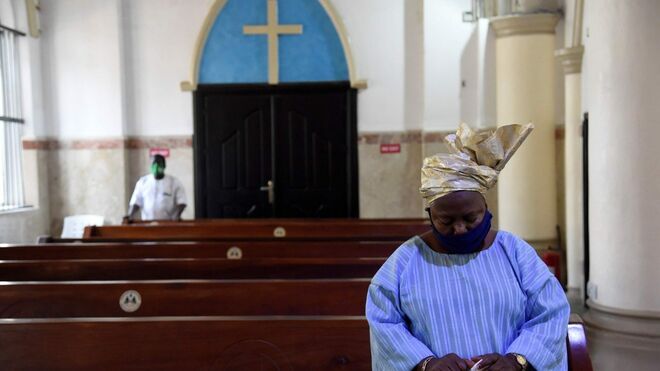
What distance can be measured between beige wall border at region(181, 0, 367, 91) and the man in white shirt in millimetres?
1549

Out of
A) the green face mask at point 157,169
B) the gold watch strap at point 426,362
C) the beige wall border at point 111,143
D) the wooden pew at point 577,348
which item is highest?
Answer: the beige wall border at point 111,143

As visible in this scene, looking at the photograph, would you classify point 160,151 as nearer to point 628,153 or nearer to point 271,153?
point 271,153

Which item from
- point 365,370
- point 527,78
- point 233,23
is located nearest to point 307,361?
point 365,370

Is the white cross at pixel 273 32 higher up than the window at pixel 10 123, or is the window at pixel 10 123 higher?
the white cross at pixel 273 32

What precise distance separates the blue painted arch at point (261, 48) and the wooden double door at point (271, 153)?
15 centimetres

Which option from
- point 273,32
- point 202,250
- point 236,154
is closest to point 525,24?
point 273,32

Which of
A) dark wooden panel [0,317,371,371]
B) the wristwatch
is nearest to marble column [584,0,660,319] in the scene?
dark wooden panel [0,317,371,371]

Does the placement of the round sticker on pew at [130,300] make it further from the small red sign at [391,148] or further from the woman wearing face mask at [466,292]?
the small red sign at [391,148]

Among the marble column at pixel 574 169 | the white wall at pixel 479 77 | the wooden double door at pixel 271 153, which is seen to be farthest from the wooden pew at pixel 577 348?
the wooden double door at pixel 271 153

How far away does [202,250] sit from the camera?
4.74m

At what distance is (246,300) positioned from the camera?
3.22 metres

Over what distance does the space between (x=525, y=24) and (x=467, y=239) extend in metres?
5.78

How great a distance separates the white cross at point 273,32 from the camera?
8.84m

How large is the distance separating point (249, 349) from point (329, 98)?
643cm
